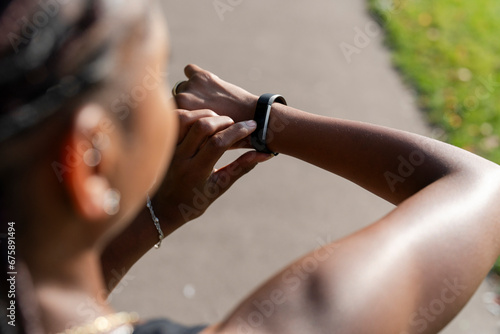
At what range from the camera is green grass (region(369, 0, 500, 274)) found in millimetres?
4594

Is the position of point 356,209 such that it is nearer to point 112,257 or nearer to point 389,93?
point 389,93

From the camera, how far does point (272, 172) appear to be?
4.27m

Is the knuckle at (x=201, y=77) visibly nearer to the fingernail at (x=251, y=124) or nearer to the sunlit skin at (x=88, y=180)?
the fingernail at (x=251, y=124)

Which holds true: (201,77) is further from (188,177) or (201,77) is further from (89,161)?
(89,161)

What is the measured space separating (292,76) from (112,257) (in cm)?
351

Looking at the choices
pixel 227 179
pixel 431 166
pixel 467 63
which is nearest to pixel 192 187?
pixel 227 179

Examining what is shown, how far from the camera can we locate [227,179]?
6.51 ft
